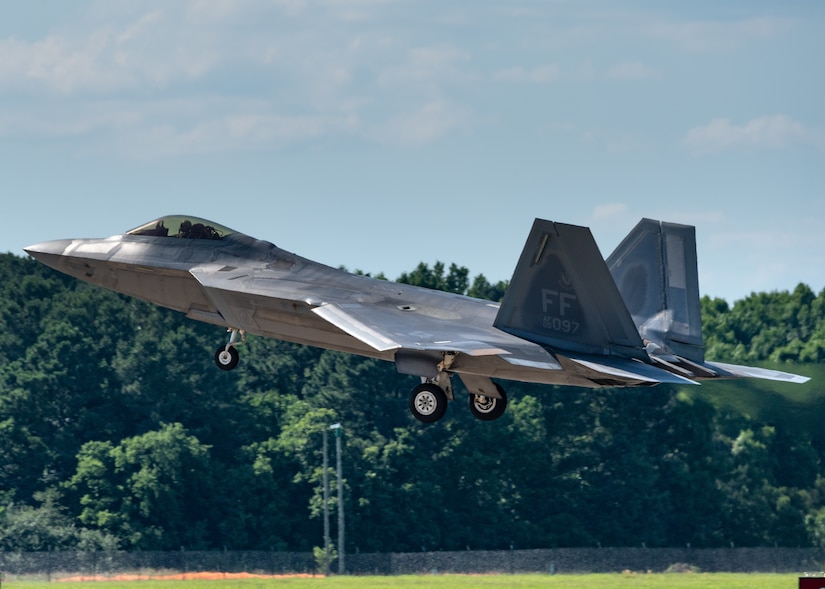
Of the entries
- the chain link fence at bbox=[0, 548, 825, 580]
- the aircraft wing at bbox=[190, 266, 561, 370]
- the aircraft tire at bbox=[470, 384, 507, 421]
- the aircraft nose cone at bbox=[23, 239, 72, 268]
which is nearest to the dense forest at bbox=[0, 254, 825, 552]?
the chain link fence at bbox=[0, 548, 825, 580]

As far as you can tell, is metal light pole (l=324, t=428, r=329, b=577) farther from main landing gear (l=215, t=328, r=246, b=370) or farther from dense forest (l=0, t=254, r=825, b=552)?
main landing gear (l=215, t=328, r=246, b=370)

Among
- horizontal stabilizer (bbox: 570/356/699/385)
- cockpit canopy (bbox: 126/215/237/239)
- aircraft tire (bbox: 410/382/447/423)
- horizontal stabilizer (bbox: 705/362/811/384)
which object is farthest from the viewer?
cockpit canopy (bbox: 126/215/237/239)

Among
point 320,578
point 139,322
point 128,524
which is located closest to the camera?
point 320,578

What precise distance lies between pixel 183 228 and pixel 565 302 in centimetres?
982

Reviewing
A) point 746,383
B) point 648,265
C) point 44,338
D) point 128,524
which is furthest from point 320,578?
point 648,265

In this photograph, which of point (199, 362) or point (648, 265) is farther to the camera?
point (199, 362)

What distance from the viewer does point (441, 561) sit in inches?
3120

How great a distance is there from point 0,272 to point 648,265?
73065 mm

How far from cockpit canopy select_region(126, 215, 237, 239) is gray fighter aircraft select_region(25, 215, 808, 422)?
0.03 meters

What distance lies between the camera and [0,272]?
102 metres

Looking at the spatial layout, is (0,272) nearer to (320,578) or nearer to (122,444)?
(122,444)

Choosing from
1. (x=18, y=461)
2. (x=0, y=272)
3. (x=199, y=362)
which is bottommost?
(x=18, y=461)

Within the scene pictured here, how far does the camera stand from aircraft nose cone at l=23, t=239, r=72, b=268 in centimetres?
3656

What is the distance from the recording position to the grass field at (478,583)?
65375 millimetres
